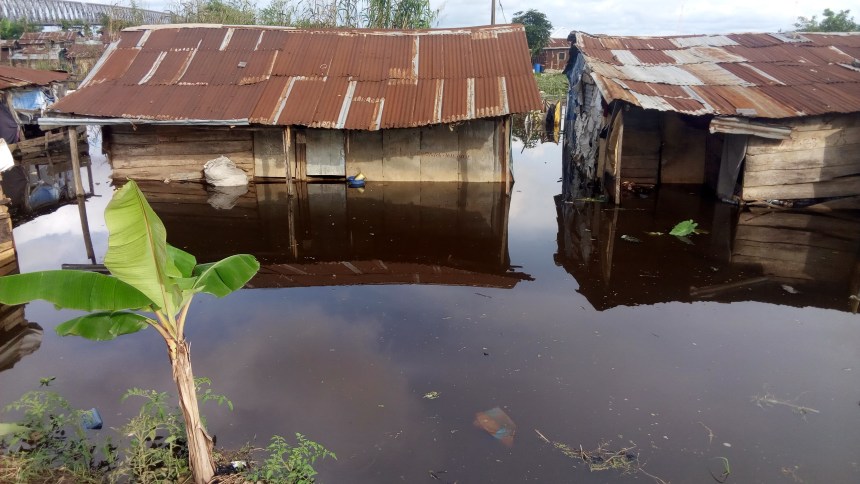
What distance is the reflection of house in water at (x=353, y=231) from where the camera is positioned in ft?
28.8

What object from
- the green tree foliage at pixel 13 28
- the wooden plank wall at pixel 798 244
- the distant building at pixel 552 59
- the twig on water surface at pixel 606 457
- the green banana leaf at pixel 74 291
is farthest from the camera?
the distant building at pixel 552 59

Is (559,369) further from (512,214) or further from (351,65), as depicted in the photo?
(351,65)

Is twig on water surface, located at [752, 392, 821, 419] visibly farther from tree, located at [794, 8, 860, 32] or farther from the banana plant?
tree, located at [794, 8, 860, 32]

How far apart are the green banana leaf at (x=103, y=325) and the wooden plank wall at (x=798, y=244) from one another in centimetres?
868

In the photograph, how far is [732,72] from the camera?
44.8 feet

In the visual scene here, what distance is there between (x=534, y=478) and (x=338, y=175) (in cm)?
1144

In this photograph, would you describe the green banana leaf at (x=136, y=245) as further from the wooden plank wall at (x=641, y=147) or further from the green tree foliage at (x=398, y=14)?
the green tree foliage at (x=398, y=14)

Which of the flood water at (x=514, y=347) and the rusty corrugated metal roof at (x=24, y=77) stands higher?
the rusty corrugated metal roof at (x=24, y=77)

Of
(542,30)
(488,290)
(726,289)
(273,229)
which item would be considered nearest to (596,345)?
(488,290)

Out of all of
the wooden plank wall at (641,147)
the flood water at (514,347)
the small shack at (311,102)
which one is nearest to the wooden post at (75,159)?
the small shack at (311,102)

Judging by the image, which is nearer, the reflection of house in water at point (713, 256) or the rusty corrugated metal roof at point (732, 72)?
the reflection of house in water at point (713, 256)

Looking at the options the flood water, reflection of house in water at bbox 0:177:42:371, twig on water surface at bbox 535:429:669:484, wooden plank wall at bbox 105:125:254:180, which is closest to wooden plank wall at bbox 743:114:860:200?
the flood water

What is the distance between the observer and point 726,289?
8094 millimetres

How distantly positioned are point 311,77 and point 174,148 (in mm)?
4056
